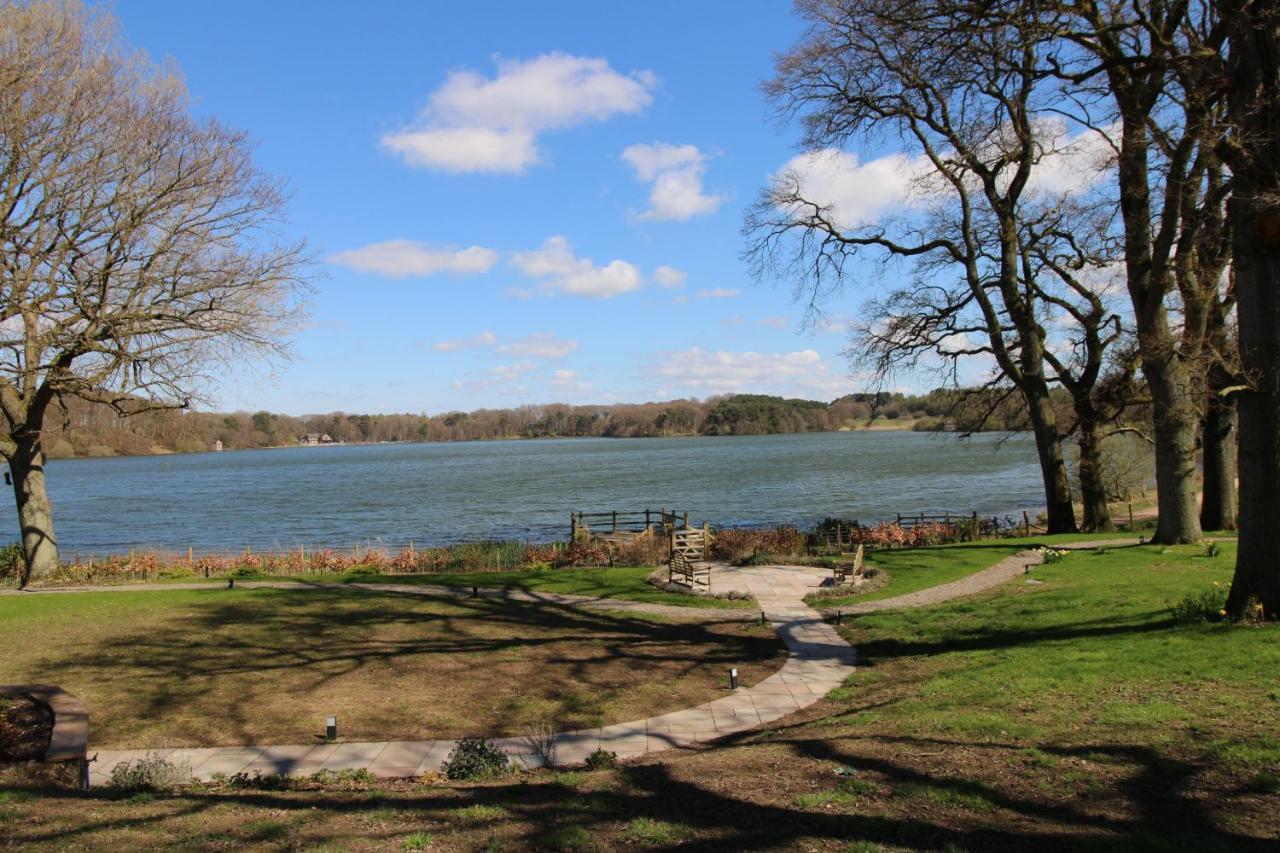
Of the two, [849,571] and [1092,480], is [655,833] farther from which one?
[1092,480]

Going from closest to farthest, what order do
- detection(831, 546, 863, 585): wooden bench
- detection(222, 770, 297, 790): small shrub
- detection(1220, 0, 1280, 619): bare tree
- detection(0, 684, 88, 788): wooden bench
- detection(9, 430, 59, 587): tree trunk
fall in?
detection(222, 770, 297, 790): small shrub < detection(0, 684, 88, 788): wooden bench < detection(1220, 0, 1280, 619): bare tree < detection(831, 546, 863, 585): wooden bench < detection(9, 430, 59, 587): tree trunk

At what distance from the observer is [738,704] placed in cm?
1024

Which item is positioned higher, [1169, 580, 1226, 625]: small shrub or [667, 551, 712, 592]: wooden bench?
[1169, 580, 1226, 625]: small shrub

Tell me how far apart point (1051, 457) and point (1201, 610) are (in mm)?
14457

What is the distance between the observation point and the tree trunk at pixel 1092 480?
23.9 metres

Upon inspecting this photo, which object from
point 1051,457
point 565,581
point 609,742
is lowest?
point 565,581

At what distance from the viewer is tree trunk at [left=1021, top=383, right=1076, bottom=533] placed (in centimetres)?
2339

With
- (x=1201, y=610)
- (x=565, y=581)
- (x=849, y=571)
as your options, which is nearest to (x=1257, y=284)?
(x=1201, y=610)

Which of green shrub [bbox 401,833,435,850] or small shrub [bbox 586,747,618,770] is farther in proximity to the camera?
small shrub [bbox 586,747,618,770]

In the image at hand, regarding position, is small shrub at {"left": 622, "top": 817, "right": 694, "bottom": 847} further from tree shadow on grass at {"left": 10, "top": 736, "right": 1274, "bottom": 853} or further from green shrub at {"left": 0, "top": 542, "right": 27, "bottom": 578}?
green shrub at {"left": 0, "top": 542, "right": 27, "bottom": 578}

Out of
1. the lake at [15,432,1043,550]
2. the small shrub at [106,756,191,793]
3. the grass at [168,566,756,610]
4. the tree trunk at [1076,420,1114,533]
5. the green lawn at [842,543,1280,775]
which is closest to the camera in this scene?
the green lawn at [842,543,1280,775]

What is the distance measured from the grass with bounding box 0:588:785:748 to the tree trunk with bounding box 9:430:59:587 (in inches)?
143

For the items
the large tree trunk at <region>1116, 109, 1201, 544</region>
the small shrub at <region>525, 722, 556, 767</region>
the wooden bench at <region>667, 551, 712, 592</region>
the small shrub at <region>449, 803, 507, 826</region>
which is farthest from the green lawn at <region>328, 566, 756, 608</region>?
the small shrub at <region>449, 803, 507, 826</region>

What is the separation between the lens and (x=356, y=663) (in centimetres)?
1236
